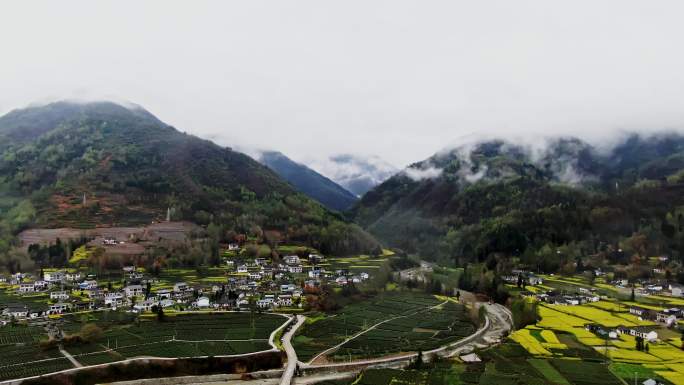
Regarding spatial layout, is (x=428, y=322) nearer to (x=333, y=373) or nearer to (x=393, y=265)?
(x=333, y=373)

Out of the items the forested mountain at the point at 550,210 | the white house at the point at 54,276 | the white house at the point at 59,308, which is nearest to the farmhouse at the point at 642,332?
the forested mountain at the point at 550,210

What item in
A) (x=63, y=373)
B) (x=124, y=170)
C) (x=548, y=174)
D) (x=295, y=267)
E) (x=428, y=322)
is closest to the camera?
(x=63, y=373)

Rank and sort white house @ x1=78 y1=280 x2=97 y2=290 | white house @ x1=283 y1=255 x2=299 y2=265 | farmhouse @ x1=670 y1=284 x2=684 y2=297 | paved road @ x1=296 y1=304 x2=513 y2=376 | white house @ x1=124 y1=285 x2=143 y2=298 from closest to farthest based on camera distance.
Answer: paved road @ x1=296 y1=304 x2=513 y2=376 < white house @ x1=124 y1=285 x2=143 y2=298 < white house @ x1=78 y1=280 x2=97 y2=290 < farmhouse @ x1=670 y1=284 x2=684 y2=297 < white house @ x1=283 y1=255 x2=299 y2=265

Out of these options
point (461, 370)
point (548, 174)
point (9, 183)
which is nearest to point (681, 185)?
point (548, 174)

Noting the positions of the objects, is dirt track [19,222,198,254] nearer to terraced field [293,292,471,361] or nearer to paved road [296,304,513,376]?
terraced field [293,292,471,361]

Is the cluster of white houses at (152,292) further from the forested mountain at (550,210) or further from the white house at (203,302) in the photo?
the forested mountain at (550,210)

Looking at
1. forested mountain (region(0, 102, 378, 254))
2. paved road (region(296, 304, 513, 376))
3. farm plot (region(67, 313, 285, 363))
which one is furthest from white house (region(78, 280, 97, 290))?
paved road (region(296, 304, 513, 376))

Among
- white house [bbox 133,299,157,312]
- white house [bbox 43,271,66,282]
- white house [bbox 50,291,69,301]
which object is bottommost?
white house [bbox 133,299,157,312]
